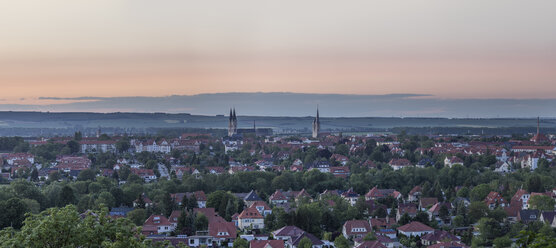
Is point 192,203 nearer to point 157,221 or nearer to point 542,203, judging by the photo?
point 157,221

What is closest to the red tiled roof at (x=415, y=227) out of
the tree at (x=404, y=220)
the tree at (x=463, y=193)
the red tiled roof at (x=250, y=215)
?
the tree at (x=404, y=220)

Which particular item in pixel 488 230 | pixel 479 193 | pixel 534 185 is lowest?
pixel 488 230

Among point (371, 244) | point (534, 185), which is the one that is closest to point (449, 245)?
point (371, 244)

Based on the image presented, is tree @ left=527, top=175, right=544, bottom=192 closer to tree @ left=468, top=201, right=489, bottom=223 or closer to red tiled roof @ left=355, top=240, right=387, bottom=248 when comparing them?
tree @ left=468, top=201, right=489, bottom=223

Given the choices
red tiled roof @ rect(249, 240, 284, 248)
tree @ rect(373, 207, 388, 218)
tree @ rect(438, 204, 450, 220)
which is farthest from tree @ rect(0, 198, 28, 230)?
tree @ rect(438, 204, 450, 220)

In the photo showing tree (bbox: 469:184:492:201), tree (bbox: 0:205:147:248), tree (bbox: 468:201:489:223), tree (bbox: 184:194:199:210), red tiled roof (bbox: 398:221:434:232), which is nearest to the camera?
tree (bbox: 0:205:147:248)

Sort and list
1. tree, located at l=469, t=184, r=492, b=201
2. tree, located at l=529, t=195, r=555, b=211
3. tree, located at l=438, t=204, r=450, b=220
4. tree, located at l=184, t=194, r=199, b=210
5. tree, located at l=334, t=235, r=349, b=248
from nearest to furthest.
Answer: tree, located at l=334, t=235, r=349, b=248, tree, located at l=438, t=204, r=450, b=220, tree, located at l=529, t=195, r=555, b=211, tree, located at l=184, t=194, r=199, b=210, tree, located at l=469, t=184, r=492, b=201

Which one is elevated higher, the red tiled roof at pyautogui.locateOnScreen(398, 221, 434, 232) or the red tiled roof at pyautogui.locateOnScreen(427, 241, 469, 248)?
the red tiled roof at pyautogui.locateOnScreen(427, 241, 469, 248)

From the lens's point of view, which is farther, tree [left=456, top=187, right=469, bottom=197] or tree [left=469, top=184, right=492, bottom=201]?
tree [left=456, top=187, right=469, bottom=197]
